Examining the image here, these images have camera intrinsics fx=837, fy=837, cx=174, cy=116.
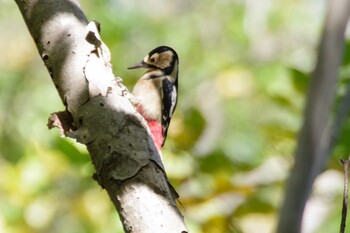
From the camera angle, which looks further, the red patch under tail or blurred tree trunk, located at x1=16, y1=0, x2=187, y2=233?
the red patch under tail

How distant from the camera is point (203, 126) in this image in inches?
140

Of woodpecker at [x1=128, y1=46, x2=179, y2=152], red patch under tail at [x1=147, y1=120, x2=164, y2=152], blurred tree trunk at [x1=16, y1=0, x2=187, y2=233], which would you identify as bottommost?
blurred tree trunk at [x1=16, y1=0, x2=187, y2=233]

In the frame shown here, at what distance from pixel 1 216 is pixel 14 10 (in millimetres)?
5411

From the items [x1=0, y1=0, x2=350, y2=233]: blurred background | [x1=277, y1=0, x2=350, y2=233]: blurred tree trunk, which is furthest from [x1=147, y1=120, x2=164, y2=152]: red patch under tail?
[x1=277, y1=0, x2=350, y2=233]: blurred tree trunk

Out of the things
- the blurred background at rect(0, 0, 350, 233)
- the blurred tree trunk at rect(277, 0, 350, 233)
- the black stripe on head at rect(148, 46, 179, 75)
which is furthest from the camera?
the black stripe on head at rect(148, 46, 179, 75)

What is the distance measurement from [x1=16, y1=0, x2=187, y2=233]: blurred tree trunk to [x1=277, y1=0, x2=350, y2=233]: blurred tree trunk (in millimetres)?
467

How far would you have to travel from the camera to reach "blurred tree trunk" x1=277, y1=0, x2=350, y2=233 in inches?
83.0

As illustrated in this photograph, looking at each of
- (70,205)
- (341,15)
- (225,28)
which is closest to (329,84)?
(341,15)

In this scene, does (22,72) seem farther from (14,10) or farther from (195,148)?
→ (195,148)

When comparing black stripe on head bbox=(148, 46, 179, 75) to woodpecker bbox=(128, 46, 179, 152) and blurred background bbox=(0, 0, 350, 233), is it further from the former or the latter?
blurred background bbox=(0, 0, 350, 233)

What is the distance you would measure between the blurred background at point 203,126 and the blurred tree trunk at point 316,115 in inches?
17.0

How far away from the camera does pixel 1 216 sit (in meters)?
3.71

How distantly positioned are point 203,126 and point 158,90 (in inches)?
9.9

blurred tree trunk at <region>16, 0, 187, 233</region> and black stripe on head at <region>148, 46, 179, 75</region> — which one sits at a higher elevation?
black stripe on head at <region>148, 46, 179, 75</region>
